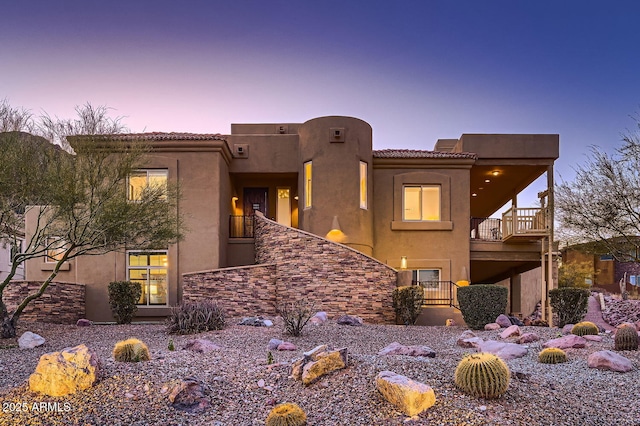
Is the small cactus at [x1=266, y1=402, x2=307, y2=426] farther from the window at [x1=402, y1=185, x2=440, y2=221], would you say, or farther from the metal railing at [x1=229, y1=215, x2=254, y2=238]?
the window at [x1=402, y1=185, x2=440, y2=221]

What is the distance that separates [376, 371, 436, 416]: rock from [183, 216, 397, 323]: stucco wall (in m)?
8.93

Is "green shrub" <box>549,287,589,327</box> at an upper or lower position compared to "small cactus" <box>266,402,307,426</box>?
upper

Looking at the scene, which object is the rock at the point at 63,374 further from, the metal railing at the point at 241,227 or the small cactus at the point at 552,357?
the metal railing at the point at 241,227

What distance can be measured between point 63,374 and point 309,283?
31.5 feet

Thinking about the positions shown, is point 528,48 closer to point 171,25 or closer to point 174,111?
point 171,25

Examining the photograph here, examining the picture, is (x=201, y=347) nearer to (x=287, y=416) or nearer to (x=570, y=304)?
(x=287, y=416)

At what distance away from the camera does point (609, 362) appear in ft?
26.7

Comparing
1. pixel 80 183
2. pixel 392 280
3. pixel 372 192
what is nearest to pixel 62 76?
pixel 80 183

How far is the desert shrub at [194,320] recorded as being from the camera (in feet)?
38.1

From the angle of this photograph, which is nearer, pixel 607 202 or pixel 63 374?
pixel 63 374

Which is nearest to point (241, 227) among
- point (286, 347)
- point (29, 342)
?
point (29, 342)

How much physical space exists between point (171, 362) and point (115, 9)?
37.8 ft

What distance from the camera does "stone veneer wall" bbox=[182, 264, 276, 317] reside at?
48.4ft

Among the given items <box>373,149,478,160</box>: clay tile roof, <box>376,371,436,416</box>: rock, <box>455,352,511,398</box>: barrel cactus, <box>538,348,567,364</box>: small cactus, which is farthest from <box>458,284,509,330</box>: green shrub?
<box>376,371,436,416</box>: rock
